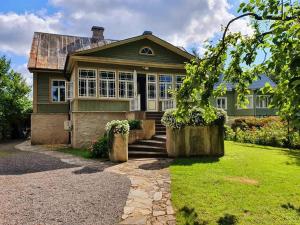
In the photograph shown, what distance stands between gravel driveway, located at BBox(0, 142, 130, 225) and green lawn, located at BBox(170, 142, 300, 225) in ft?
3.94

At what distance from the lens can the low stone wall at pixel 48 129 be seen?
673 inches

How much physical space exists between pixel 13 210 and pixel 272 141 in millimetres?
13763

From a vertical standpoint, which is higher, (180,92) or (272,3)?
(272,3)

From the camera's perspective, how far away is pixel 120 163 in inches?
364

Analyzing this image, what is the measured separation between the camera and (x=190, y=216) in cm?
464

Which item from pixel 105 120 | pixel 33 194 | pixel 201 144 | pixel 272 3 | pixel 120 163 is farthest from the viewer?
pixel 105 120

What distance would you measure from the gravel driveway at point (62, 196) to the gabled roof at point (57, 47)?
7.85 metres

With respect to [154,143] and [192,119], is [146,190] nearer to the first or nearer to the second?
[192,119]

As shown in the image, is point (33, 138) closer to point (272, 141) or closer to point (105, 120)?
point (105, 120)

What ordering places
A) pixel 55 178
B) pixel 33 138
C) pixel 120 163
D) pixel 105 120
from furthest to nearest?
pixel 33 138
pixel 105 120
pixel 120 163
pixel 55 178

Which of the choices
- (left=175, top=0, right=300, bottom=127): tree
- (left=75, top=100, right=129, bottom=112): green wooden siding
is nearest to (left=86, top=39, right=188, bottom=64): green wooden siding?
(left=75, top=100, right=129, bottom=112): green wooden siding

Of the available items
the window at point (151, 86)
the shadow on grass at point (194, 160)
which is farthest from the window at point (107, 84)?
the shadow on grass at point (194, 160)

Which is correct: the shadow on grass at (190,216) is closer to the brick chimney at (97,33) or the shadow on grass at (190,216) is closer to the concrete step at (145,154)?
the concrete step at (145,154)

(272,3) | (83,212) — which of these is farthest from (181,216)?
(272,3)
